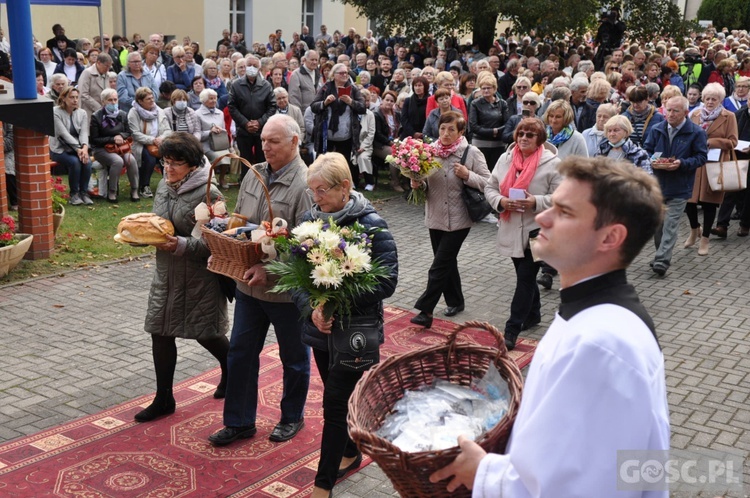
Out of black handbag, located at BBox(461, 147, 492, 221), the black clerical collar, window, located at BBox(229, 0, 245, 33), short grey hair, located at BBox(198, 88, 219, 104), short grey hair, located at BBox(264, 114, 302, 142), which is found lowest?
black handbag, located at BBox(461, 147, 492, 221)

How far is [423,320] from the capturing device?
27.0ft

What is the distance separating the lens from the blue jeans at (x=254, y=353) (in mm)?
5505

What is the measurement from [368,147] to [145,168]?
3.65 m

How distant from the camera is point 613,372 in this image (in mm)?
2344

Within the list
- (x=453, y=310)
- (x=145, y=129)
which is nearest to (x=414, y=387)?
(x=453, y=310)

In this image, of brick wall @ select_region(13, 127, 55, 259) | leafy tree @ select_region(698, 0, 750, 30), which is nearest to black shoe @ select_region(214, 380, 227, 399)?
brick wall @ select_region(13, 127, 55, 259)

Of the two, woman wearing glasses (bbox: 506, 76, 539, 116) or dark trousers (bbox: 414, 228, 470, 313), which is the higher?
woman wearing glasses (bbox: 506, 76, 539, 116)

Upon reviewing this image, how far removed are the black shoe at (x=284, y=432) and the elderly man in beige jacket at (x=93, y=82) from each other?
1021cm

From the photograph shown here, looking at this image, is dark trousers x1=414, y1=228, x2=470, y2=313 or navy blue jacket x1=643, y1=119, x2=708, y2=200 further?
navy blue jacket x1=643, y1=119, x2=708, y2=200

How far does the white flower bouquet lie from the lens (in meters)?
4.52

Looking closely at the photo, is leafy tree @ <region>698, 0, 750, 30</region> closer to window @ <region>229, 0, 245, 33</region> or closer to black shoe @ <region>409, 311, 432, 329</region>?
window @ <region>229, 0, 245, 33</region>

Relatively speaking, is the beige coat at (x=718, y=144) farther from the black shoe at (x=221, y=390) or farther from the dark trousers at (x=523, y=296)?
the black shoe at (x=221, y=390)

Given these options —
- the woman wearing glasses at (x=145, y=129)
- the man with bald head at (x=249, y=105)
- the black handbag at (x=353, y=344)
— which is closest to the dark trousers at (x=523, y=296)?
the black handbag at (x=353, y=344)

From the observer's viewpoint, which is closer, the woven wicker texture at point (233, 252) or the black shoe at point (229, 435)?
the woven wicker texture at point (233, 252)
